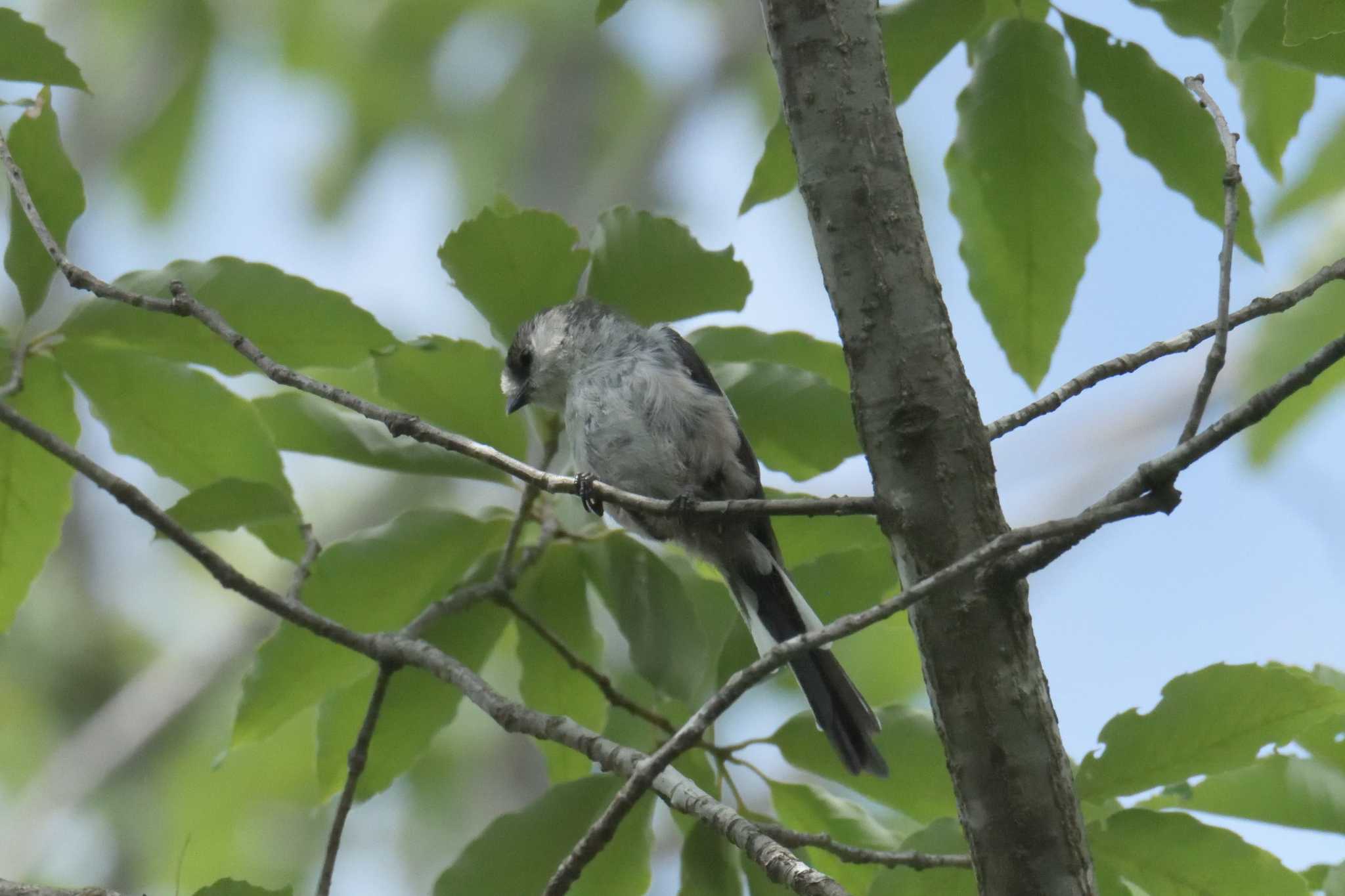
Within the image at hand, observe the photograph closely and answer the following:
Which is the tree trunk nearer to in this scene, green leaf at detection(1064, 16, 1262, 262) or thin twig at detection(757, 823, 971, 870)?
thin twig at detection(757, 823, 971, 870)

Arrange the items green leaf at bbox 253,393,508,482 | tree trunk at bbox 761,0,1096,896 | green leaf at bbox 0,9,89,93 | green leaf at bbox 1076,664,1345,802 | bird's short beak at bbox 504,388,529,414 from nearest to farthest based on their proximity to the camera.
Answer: tree trunk at bbox 761,0,1096,896 → green leaf at bbox 1076,664,1345,802 → green leaf at bbox 0,9,89,93 → green leaf at bbox 253,393,508,482 → bird's short beak at bbox 504,388,529,414

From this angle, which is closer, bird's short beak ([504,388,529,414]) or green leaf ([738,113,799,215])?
green leaf ([738,113,799,215])

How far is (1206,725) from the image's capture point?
2.18 meters

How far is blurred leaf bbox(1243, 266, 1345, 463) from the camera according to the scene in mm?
3143

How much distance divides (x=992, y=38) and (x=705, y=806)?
159 centimetres

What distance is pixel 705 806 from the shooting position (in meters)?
1.97

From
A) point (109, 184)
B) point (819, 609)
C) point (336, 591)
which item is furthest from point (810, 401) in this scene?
point (109, 184)

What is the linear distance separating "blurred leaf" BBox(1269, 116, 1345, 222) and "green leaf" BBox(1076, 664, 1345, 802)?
1857 mm

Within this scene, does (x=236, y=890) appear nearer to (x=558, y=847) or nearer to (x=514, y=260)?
(x=558, y=847)

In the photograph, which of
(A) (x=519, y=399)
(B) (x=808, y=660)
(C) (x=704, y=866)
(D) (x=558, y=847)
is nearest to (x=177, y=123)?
(A) (x=519, y=399)

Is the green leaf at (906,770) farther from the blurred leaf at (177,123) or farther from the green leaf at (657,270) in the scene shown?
the blurred leaf at (177,123)

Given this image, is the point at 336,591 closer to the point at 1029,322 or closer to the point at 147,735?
the point at 1029,322

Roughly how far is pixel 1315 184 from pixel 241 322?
116 inches

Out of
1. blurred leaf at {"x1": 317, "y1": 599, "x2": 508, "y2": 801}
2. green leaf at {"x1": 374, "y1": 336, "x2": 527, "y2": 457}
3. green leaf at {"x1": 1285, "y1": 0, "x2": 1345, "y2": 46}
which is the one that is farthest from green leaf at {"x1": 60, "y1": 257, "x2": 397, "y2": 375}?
green leaf at {"x1": 1285, "y1": 0, "x2": 1345, "y2": 46}
